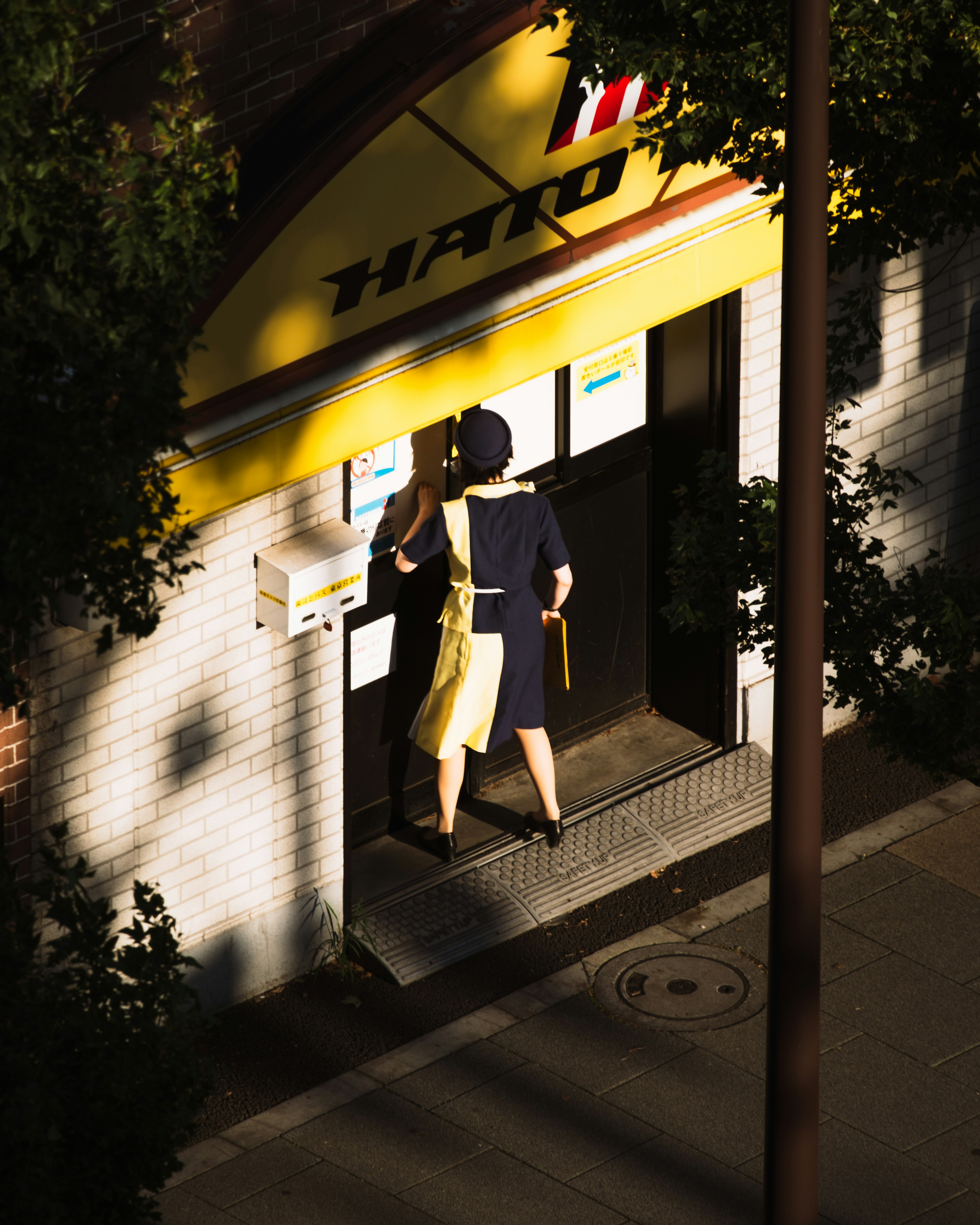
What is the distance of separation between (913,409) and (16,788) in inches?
206

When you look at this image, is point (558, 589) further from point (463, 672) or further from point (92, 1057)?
point (92, 1057)

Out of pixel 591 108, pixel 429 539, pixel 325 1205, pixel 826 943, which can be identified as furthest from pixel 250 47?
pixel 826 943

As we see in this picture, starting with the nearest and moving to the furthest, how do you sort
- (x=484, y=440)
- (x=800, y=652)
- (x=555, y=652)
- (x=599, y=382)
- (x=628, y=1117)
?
(x=800, y=652), (x=628, y=1117), (x=484, y=440), (x=555, y=652), (x=599, y=382)

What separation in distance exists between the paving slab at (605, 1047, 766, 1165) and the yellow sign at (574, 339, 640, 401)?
320cm

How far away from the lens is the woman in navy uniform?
25.6 feet

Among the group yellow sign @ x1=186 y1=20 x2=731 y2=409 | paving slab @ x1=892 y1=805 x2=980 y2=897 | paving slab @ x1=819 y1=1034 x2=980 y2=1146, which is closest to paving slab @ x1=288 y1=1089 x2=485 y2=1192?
paving slab @ x1=819 y1=1034 x2=980 y2=1146

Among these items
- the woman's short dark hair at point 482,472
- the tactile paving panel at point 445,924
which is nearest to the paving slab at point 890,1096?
the tactile paving panel at point 445,924

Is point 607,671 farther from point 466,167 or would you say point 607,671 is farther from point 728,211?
point 466,167

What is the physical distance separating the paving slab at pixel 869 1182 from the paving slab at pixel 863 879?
160 cm

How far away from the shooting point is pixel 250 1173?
21.4 feet

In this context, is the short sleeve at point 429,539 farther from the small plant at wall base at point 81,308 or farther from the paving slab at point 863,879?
the small plant at wall base at point 81,308

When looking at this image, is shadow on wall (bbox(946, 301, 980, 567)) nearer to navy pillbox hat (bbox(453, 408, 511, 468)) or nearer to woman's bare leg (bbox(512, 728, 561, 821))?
woman's bare leg (bbox(512, 728, 561, 821))

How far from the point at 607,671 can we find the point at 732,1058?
260cm

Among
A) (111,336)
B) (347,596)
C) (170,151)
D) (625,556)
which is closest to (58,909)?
(111,336)
